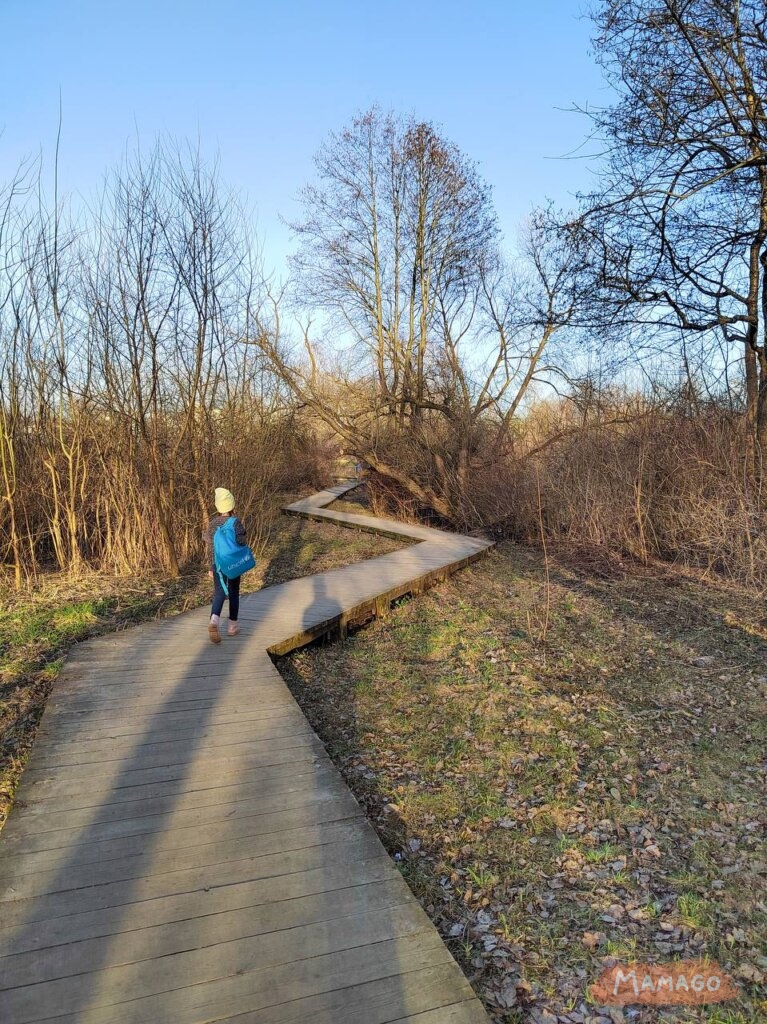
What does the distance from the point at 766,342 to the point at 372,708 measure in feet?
27.2

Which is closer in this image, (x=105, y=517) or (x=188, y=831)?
(x=188, y=831)

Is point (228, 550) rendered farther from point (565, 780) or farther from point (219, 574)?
point (565, 780)

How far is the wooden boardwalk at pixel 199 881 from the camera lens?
6.73 ft

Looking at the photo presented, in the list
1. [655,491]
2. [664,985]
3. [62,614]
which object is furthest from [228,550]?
[655,491]

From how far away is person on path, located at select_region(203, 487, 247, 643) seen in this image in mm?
5188

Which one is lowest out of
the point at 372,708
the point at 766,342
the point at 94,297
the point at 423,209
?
the point at 372,708

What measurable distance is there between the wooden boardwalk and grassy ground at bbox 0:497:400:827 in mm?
286

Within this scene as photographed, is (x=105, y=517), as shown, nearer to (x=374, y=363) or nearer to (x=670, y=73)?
(x=670, y=73)

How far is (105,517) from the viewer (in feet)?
27.8

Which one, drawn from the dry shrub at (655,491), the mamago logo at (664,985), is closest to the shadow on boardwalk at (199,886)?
the mamago logo at (664,985)

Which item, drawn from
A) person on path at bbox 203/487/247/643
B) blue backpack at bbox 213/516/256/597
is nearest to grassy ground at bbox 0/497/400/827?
person on path at bbox 203/487/247/643

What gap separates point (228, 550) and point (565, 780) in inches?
123

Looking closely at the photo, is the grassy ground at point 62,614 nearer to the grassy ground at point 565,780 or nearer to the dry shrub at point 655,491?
the grassy ground at point 565,780

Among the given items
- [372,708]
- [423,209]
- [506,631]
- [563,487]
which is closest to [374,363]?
[423,209]
